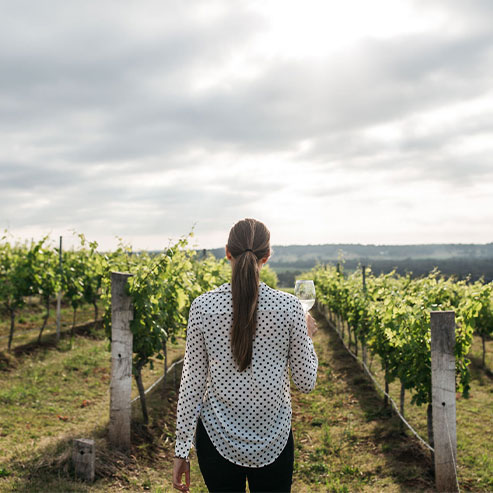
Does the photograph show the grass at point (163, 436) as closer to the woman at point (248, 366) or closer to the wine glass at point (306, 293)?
the woman at point (248, 366)

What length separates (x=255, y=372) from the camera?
1815mm

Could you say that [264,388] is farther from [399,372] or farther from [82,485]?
[399,372]

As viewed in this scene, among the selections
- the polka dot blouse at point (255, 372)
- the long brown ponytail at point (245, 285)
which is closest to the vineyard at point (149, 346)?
the polka dot blouse at point (255, 372)

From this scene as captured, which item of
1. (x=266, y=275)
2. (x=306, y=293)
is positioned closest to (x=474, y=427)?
(x=306, y=293)

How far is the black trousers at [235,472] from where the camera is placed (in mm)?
1837

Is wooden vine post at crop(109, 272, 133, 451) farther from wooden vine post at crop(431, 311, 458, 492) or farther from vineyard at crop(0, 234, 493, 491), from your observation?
wooden vine post at crop(431, 311, 458, 492)

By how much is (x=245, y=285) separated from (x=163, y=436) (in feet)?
17.1

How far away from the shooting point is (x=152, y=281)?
20.1 ft

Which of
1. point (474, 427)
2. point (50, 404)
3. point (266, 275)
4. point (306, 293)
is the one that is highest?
point (306, 293)

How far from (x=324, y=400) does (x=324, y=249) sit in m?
139

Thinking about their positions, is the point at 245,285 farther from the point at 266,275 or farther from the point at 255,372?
the point at 266,275

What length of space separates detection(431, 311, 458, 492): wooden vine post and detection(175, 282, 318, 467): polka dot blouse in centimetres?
331

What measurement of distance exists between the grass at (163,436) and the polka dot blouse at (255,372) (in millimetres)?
3189

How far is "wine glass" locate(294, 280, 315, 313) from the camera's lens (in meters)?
2.23
